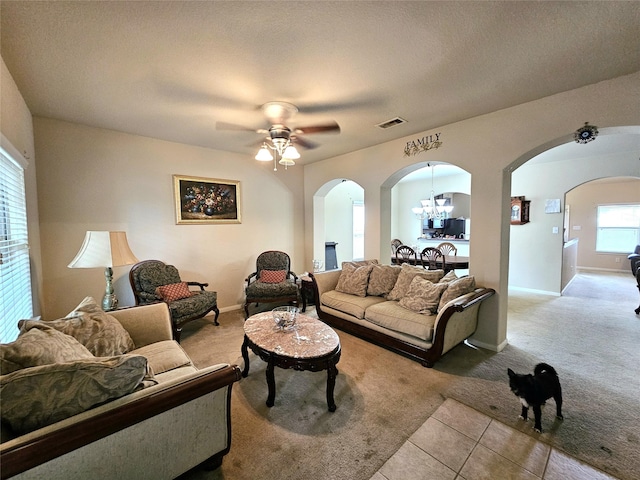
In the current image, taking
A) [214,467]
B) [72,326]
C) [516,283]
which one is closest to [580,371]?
[214,467]

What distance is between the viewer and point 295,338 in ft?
7.55

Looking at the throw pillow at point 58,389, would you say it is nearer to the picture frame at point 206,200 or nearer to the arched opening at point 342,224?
the picture frame at point 206,200

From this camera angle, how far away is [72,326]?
1.82 m

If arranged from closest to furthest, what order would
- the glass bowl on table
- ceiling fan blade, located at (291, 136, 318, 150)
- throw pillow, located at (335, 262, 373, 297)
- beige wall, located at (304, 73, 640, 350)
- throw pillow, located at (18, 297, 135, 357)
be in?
throw pillow, located at (18, 297, 135, 357) < beige wall, located at (304, 73, 640, 350) < the glass bowl on table < throw pillow, located at (335, 262, 373, 297) < ceiling fan blade, located at (291, 136, 318, 150)

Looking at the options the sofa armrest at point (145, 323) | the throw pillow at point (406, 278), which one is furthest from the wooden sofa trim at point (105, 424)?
the throw pillow at point (406, 278)

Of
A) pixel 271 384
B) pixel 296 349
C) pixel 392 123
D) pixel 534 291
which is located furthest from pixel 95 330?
pixel 534 291

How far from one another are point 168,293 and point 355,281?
247cm

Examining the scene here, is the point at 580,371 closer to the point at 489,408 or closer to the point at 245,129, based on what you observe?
the point at 489,408

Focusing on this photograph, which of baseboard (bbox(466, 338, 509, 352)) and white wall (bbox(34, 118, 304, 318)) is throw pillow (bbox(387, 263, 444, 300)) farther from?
white wall (bbox(34, 118, 304, 318))

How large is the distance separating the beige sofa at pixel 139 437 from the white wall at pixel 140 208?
2633mm

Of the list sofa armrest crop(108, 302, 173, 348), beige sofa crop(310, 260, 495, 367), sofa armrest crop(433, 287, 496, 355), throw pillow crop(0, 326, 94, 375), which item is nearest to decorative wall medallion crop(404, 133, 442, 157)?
beige sofa crop(310, 260, 495, 367)

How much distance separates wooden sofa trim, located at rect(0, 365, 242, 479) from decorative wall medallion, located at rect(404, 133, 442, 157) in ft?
11.0

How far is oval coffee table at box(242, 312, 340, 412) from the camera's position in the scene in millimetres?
2033

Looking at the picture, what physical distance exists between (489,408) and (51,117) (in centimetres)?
522
